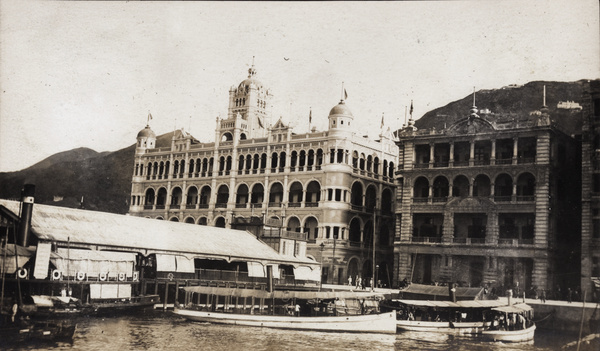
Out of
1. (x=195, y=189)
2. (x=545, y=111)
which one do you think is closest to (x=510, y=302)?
(x=545, y=111)

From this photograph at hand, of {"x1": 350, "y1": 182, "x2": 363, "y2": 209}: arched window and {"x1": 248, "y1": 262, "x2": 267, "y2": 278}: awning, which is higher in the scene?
{"x1": 350, "y1": 182, "x2": 363, "y2": 209}: arched window

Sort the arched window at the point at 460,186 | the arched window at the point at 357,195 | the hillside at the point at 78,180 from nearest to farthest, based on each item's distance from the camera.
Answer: the hillside at the point at 78,180 < the arched window at the point at 460,186 < the arched window at the point at 357,195

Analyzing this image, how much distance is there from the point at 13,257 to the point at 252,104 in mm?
45361

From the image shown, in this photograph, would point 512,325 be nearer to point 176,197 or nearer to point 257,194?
point 257,194

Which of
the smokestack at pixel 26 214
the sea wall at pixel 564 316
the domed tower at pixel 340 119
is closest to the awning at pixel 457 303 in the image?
the sea wall at pixel 564 316

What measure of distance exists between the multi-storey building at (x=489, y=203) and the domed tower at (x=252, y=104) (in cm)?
2382

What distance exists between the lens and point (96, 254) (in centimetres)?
3111

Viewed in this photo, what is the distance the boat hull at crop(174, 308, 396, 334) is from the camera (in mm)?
31359

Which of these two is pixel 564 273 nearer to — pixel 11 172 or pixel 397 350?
pixel 397 350

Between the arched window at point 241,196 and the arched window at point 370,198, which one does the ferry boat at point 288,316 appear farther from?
the arched window at point 241,196

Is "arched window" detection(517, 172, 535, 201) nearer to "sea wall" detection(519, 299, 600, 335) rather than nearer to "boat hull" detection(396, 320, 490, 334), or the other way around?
"sea wall" detection(519, 299, 600, 335)

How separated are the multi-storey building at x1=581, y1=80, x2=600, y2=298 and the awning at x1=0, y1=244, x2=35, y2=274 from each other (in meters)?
30.5

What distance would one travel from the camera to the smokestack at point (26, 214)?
28.3 m

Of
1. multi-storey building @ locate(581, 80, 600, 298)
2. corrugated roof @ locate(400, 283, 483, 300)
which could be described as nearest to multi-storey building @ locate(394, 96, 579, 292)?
multi-storey building @ locate(581, 80, 600, 298)
